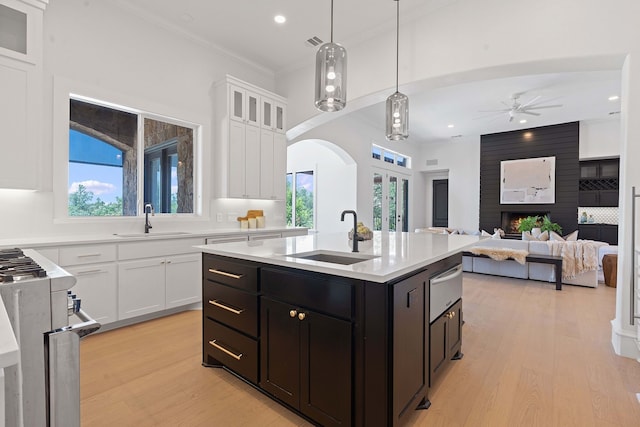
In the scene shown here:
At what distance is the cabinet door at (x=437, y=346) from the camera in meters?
1.98

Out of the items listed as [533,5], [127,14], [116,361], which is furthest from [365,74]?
[116,361]

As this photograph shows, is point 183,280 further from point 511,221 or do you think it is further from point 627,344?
point 511,221

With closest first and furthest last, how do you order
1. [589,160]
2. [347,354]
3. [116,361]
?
[347,354]
[116,361]
[589,160]

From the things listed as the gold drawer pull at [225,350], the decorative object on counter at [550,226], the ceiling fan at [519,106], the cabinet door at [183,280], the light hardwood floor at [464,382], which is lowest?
the light hardwood floor at [464,382]

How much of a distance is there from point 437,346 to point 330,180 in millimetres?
5677

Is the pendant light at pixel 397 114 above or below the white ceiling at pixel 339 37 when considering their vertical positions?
below

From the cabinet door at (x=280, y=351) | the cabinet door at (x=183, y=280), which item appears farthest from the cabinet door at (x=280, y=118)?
the cabinet door at (x=280, y=351)

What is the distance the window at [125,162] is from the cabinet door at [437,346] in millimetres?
3431

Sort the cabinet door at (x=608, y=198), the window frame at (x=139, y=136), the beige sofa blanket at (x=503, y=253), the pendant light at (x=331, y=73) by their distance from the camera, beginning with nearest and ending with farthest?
the pendant light at (x=331, y=73) < the window frame at (x=139, y=136) < the beige sofa blanket at (x=503, y=253) < the cabinet door at (x=608, y=198)

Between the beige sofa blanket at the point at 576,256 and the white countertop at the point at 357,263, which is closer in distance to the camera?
the white countertop at the point at 357,263

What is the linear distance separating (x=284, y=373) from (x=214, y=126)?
357cm

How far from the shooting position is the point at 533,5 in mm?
3018

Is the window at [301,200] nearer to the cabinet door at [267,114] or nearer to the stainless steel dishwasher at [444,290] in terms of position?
the cabinet door at [267,114]

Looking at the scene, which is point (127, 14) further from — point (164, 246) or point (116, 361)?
point (116, 361)
